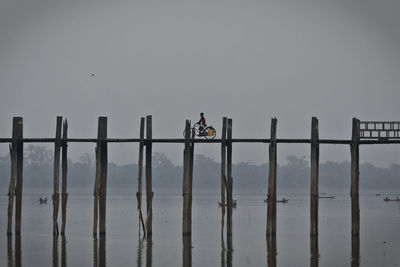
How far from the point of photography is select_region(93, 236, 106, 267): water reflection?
31.9 meters

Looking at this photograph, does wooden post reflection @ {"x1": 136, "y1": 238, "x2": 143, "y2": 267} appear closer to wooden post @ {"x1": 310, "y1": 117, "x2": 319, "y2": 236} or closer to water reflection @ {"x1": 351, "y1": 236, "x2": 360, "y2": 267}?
wooden post @ {"x1": 310, "y1": 117, "x2": 319, "y2": 236}

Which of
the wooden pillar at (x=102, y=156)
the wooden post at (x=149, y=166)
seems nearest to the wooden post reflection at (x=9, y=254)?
the wooden pillar at (x=102, y=156)

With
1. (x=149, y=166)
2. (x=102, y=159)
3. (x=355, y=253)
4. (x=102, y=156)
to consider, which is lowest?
(x=355, y=253)

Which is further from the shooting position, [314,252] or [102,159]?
[314,252]

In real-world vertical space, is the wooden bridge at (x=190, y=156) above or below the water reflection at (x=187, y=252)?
above

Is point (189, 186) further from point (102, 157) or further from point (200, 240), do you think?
point (200, 240)

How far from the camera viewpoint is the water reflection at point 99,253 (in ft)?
105

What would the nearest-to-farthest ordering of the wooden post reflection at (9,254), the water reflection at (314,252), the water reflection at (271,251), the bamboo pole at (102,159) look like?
the wooden post reflection at (9,254) → the water reflection at (314,252) → the water reflection at (271,251) → the bamboo pole at (102,159)

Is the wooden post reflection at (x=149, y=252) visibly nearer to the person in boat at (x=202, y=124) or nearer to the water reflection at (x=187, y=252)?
the water reflection at (x=187, y=252)

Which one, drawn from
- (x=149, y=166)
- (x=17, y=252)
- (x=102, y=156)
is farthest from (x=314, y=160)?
(x=17, y=252)

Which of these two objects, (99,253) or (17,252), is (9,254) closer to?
(17,252)

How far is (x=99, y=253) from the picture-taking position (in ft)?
114

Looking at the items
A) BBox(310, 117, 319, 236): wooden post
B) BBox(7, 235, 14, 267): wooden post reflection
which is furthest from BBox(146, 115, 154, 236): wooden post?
BBox(310, 117, 319, 236): wooden post

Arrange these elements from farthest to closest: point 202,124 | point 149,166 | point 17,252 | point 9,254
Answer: point 202,124 < point 149,166 < point 17,252 < point 9,254
